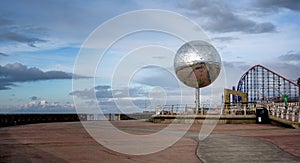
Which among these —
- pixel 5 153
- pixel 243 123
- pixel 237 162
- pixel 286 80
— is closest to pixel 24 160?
pixel 5 153

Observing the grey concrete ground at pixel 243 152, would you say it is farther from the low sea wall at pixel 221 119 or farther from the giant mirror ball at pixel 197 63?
the giant mirror ball at pixel 197 63

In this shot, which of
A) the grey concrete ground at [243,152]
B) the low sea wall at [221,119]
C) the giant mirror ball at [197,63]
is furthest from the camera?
the giant mirror ball at [197,63]

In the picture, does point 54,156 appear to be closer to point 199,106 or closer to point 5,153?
point 5,153

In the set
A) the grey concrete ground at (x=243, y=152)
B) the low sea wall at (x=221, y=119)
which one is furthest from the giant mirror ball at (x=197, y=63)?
the grey concrete ground at (x=243, y=152)

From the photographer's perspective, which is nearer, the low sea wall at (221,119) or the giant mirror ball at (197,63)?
the low sea wall at (221,119)

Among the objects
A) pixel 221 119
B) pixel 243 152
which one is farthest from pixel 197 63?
pixel 243 152

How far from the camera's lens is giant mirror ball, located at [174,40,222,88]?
121 feet

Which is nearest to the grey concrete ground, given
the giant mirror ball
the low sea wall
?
the low sea wall

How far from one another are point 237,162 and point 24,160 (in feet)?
18.0

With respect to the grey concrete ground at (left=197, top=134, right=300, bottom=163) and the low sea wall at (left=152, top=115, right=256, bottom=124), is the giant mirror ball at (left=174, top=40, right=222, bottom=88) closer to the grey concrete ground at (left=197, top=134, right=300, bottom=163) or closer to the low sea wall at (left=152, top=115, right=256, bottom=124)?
the low sea wall at (left=152, top=115, right=256, bottom=124)

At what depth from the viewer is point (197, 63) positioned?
3691 cm

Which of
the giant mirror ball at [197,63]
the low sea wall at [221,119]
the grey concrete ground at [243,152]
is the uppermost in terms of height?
the giant mirror ball at [197,63]

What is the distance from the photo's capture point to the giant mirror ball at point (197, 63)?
36938 mm

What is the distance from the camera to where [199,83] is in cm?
3816
